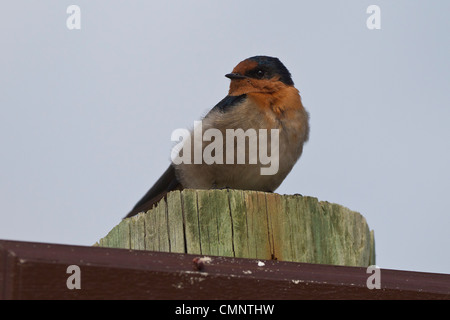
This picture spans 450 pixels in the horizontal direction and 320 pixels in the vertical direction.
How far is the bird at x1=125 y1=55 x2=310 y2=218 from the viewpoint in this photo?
4.42 metres

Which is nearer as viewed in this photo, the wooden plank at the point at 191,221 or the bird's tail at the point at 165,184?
the wooden plank at the point at 191,221

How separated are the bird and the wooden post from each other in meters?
1.74

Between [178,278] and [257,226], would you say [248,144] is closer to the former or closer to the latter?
[257,226]

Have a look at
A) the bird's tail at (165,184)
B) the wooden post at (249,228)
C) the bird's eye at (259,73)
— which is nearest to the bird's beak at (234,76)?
the bird's eye at (259,73)

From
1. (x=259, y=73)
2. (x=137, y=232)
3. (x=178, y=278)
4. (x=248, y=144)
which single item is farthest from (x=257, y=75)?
(x=178, y=278)

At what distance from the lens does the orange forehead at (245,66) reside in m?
5.12

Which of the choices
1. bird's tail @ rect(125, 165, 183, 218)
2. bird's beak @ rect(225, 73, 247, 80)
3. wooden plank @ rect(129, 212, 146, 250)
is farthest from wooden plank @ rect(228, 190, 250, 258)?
bird's beak @ rect(225, 73, 247, 80)

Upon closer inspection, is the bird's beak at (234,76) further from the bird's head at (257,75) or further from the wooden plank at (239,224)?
the wooden plank at (239,224)

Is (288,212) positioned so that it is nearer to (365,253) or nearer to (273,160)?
(365,253)

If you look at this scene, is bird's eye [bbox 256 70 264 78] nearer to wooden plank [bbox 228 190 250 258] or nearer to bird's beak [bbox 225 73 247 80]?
bird's beak [bbox 225 73 247 80]

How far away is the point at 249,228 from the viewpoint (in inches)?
98.1

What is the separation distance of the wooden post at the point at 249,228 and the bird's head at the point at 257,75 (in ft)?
8.01

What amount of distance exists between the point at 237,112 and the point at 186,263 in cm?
262
